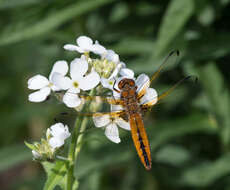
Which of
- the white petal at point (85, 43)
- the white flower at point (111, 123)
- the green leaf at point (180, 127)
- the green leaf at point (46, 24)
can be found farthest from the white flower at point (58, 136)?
the green leaf at point (180, 127)

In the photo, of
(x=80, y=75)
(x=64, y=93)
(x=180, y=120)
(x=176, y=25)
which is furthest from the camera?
(x=180, y=120)

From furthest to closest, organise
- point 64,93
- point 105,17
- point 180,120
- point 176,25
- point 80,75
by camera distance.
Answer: point 105,17
point 180,120
point 176,25
point 64,93
point 80,75

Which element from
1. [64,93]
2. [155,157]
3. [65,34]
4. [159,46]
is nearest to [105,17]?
[65,34]

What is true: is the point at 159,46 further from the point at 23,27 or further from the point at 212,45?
the point at 23,27

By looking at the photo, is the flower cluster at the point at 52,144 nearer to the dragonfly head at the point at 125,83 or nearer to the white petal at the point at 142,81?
the dragonfly head at the point at 125,83

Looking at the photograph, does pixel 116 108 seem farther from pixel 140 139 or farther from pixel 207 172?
pixel 207 172

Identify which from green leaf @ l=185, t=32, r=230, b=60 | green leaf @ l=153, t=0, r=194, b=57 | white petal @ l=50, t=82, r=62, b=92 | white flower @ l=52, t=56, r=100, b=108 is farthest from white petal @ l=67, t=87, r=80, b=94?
green leaf @ l=185, t=32, r=230, b=60

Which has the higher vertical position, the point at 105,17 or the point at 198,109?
the point at 105,17

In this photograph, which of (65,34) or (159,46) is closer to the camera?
(159,46)
